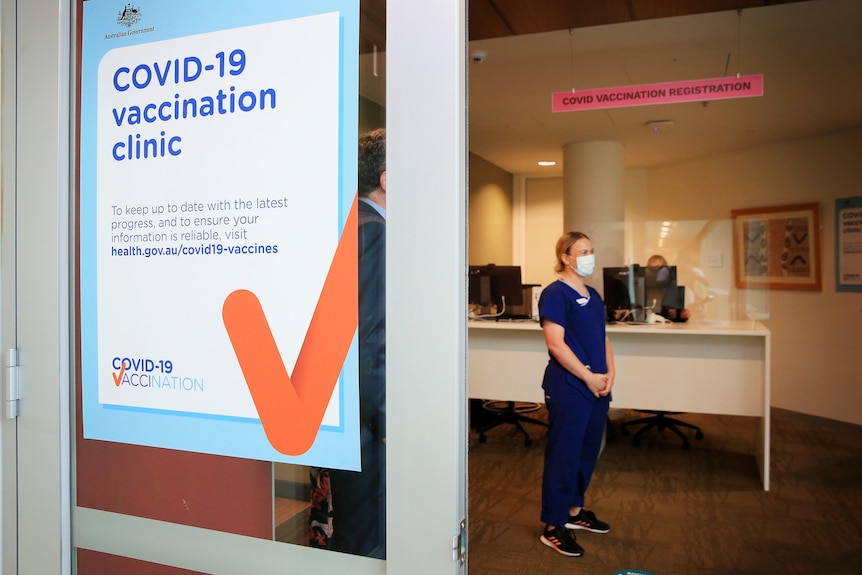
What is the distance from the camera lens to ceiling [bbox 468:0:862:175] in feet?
13.2

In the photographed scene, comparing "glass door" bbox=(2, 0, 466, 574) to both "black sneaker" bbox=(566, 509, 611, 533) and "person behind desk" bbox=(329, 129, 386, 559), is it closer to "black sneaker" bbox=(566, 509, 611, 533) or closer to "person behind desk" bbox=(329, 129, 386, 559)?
"person behind desk" bbox=(329, 129, 386, 559)

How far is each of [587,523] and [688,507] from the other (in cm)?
Answer: 81

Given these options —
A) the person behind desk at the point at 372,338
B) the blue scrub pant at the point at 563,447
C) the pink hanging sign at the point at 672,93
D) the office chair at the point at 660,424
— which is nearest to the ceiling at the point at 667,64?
the pink hanging sign at the point at 672,93

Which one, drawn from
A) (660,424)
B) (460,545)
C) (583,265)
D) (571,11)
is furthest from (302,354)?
(660,424)

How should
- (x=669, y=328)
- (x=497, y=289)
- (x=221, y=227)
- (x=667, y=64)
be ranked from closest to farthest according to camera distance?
(x=221, y=227), (x=669, y=328), (x=667, y=64), (x=497, y=289)

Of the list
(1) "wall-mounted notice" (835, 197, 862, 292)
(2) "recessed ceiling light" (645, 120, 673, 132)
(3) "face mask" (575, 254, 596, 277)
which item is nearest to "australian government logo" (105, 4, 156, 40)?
(3) "face mask" (575, 254, 596, 277)

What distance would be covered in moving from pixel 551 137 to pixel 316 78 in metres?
6.45

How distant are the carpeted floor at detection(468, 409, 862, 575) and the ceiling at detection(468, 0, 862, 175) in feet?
9.10

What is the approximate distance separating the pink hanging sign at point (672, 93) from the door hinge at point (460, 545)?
357cm

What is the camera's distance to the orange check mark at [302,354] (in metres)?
1.20

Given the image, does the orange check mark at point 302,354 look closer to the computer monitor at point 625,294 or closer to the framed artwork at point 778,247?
the computer monitor at point 625,294

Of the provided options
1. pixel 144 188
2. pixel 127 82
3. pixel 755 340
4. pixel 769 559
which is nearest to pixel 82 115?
pixel 127 82

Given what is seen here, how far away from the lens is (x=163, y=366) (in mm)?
1368

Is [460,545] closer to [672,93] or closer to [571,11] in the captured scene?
[571,11]
